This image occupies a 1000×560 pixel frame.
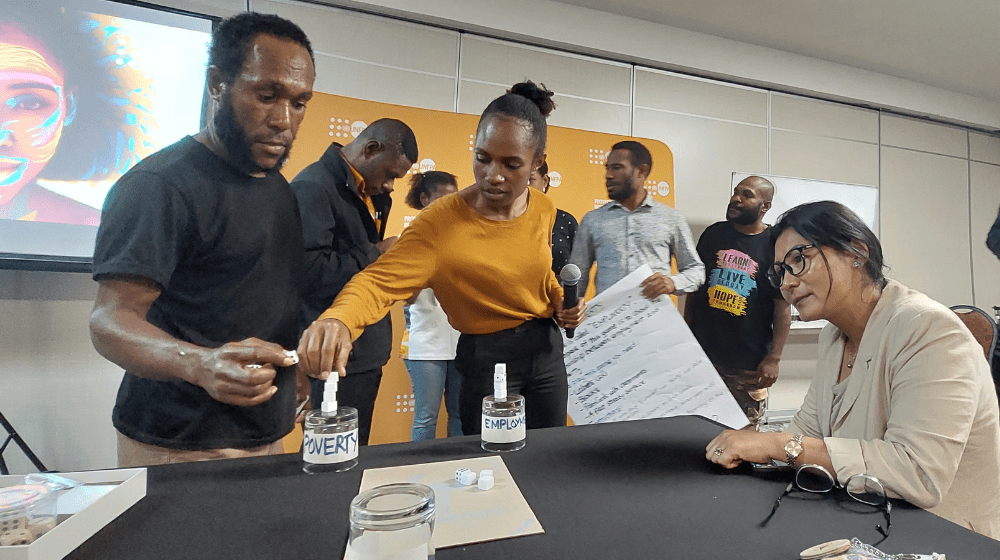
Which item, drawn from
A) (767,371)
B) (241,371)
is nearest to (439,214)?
(241,371)

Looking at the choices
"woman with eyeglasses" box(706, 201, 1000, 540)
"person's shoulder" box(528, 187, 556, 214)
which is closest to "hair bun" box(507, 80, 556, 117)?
"person's shoulder" box(528, 187, 556, 214)

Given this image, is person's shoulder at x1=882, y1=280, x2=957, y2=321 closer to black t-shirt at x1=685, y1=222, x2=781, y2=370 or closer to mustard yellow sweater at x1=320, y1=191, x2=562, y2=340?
mustard yellow sweater at x1=320, y1=191, x2=562, y2=340

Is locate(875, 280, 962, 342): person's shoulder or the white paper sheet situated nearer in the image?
locate(875, 280, 962, 342): person's shoulder

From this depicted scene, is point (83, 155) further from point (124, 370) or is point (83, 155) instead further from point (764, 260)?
point (764, 260)

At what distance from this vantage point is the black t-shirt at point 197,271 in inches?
50.5

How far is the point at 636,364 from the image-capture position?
213 centimetres

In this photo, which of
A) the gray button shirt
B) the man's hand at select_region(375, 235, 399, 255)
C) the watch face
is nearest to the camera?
the watch face

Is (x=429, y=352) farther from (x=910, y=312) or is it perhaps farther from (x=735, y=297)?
(x=735, y=297)

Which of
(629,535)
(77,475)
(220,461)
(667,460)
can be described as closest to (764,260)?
(667,460)

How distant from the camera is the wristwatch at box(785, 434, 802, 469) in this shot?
3.08 feet

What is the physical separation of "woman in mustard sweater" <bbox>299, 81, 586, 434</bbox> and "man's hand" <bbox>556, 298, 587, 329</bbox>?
0.02 m

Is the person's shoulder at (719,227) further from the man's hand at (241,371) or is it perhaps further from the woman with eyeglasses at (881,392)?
the man's hand at (241,371)

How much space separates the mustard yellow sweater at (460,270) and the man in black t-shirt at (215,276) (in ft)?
0.98

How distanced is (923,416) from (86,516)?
1.33 metres
